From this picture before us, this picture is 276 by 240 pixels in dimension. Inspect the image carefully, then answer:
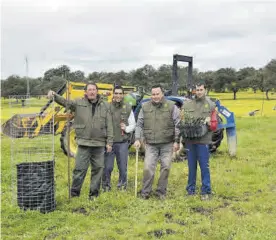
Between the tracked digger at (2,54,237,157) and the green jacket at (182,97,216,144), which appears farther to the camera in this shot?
the tracked digger at (2,54,237,157)

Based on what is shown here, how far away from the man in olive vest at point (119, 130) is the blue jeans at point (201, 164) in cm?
114

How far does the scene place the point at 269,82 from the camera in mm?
55156

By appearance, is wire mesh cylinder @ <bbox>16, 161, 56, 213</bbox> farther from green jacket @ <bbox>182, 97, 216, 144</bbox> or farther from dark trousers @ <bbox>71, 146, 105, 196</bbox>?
green jacket @ <bbox>182, 97, 216, 144</bbox>

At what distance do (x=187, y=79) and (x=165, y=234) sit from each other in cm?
693

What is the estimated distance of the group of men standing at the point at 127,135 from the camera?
256 inches

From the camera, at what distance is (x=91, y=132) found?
255 inches

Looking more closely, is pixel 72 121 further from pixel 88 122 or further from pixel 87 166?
pixel 88 122

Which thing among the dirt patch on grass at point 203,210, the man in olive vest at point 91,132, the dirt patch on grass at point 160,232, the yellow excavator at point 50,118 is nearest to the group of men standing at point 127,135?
the man in olive vest at point 91,132

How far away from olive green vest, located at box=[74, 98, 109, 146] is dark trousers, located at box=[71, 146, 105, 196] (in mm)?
201

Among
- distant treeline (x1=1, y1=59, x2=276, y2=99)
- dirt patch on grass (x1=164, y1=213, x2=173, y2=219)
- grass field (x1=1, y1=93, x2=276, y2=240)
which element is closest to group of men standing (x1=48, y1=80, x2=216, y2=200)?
grass field (x1=1, y1=93, x2=276, y2=240)

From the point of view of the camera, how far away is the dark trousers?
21.6 ft

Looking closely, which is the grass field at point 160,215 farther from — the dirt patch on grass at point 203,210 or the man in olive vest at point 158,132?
the man in olive vest at point 158,132

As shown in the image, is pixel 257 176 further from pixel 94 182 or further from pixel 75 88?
pixel 75 88

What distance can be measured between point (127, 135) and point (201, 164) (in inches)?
56.1
